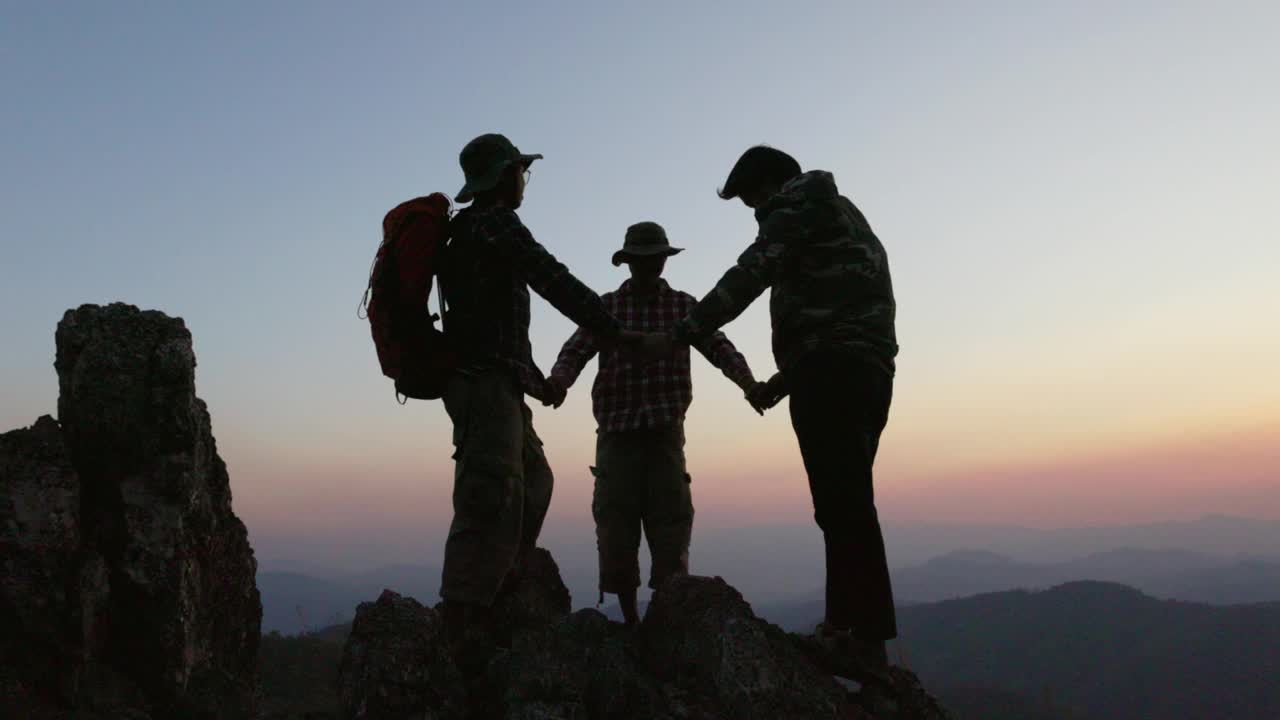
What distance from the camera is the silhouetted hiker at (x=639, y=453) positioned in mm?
8250

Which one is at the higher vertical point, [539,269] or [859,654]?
[539,269]

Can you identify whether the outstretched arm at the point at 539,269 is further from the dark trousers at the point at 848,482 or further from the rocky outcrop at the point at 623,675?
the rocky outcrop at the point at 623,675

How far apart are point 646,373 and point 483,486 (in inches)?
109

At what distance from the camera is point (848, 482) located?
5828 mm

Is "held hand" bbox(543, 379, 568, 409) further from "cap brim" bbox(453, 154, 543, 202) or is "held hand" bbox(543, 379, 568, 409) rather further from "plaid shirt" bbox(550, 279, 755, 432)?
"cap brim" bbox(453, 154, 543, 202)

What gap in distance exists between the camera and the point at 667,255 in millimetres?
8539

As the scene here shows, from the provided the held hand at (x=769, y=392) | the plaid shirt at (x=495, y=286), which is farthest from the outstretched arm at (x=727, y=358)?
the plaid shirt at (x=495, y=286)

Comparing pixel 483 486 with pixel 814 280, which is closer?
pixel 483 486

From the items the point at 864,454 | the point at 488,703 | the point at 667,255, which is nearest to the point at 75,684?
the point at 488,703

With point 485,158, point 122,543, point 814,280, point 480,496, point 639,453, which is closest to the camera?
point 480,496

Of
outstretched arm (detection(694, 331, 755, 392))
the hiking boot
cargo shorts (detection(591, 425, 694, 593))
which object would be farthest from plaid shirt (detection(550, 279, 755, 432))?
the hiking boot

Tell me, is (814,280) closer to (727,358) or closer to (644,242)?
(727,358)

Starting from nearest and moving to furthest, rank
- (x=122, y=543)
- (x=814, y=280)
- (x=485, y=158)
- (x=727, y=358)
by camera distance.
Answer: (x=814, y=280), (x=122, y=543), (x=485, y=158), (x=727, y=358)

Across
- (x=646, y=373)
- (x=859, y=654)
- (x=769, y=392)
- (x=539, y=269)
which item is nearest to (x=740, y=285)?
(x=769, y=392)
